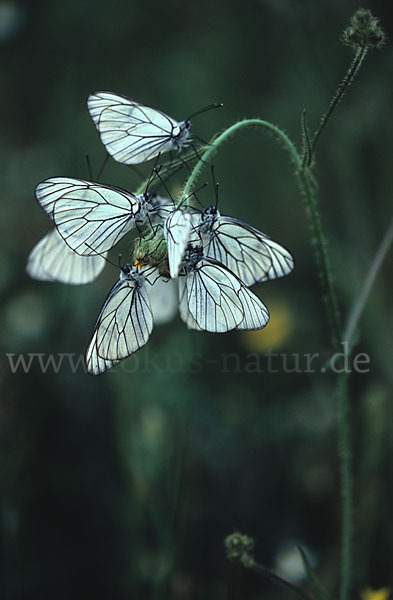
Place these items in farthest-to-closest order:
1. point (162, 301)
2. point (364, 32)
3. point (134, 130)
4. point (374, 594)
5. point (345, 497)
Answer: point (162, 301)
point (374, 594)
point (345, 497)
point (134, 130)
point (364, 32)

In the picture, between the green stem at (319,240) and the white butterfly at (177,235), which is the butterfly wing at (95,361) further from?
the green stem at (319,240)

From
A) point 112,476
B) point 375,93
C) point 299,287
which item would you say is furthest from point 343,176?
point 112,476

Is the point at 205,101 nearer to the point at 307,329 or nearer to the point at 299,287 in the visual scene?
the point at 299,287

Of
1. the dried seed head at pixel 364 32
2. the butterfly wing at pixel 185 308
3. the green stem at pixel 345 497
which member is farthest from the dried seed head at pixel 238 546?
the dried seed head at pixel 364 32

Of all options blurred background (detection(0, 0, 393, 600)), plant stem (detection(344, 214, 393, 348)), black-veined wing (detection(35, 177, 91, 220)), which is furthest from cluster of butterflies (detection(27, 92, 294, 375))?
blurred background (detection(0, 0, 393, 600))

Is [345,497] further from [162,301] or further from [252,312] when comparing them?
[162,301]

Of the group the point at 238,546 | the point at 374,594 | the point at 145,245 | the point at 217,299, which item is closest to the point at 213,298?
the point at 217,299
